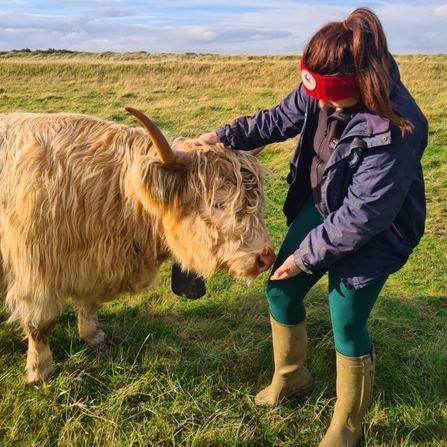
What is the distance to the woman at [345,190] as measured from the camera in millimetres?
1987

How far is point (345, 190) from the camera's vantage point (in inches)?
89.7

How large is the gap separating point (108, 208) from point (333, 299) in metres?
1.45

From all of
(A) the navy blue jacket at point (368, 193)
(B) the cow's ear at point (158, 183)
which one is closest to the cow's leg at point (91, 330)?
(B) the cow's ear at point (158, 183)

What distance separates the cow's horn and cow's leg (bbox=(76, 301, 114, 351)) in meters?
1.56

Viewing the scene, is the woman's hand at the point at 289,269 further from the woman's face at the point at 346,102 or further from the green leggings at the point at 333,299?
the woman's face at the point at 346,102

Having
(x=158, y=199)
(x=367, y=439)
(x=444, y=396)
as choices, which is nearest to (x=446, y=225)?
(x=444, y=396)

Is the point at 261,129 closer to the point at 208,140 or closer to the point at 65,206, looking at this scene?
the point at 208,140

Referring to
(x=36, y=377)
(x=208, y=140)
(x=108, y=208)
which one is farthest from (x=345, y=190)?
(x=36, y=377)

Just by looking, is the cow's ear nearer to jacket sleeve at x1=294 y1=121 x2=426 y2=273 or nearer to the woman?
the woman

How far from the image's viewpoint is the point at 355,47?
6.37 feet

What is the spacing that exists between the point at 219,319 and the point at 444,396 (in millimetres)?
1780

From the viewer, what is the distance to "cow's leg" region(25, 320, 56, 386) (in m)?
3.12

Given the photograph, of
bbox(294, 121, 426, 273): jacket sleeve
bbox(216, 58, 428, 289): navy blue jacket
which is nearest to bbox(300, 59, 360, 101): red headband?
bbox(216, 58, 428, 289): navy blue jacket

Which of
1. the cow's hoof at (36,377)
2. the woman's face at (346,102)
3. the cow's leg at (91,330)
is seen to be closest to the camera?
the woman's face at (346,102)
